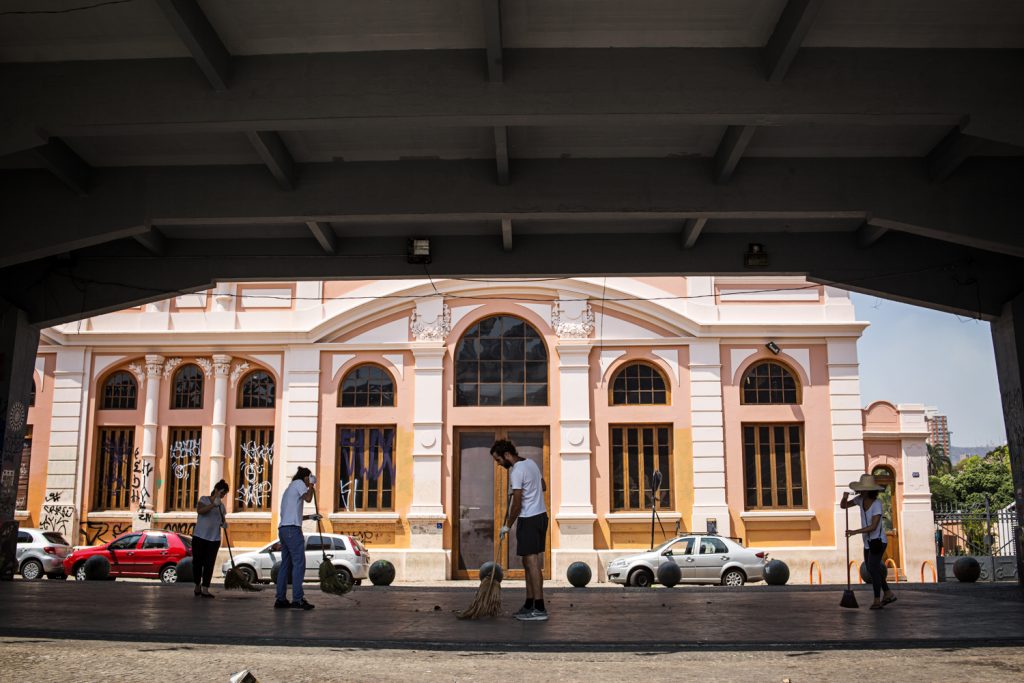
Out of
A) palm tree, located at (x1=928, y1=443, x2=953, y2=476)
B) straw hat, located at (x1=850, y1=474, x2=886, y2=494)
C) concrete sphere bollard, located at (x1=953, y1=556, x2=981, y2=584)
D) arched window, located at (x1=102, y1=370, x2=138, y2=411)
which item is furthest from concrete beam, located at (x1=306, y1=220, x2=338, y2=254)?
palm tree, located at (x1=928, y1=443, x2=953, y2=476)

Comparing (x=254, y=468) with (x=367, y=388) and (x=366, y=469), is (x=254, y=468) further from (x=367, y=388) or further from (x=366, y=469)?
(x=367, y=388)

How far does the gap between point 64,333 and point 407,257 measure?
19.0 meters

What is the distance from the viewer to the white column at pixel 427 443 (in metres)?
28.6

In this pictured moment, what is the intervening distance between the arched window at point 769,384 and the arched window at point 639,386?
2432 millimetres

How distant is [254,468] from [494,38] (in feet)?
75.3

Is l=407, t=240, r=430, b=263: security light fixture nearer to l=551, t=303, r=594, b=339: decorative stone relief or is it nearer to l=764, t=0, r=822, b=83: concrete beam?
l=764, t=0, r=822, b=83: concrete beam

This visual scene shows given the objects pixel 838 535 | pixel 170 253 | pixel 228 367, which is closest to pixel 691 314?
pixel 838 535

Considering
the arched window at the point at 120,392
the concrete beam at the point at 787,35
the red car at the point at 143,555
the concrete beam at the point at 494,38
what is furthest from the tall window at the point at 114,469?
the concrete beam at the point at 787,35

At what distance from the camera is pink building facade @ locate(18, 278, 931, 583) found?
28.8 m

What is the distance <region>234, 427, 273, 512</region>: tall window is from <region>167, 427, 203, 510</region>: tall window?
1.31 metres

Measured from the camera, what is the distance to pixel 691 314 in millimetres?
29469

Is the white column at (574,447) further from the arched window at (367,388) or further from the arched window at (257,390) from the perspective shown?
the arched window at (257,390)

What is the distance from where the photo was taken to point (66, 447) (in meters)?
30.0

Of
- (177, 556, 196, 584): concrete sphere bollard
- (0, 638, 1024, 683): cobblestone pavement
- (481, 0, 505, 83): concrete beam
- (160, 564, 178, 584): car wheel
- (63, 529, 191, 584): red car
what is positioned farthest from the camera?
(63, 529, 191, 584): red car
